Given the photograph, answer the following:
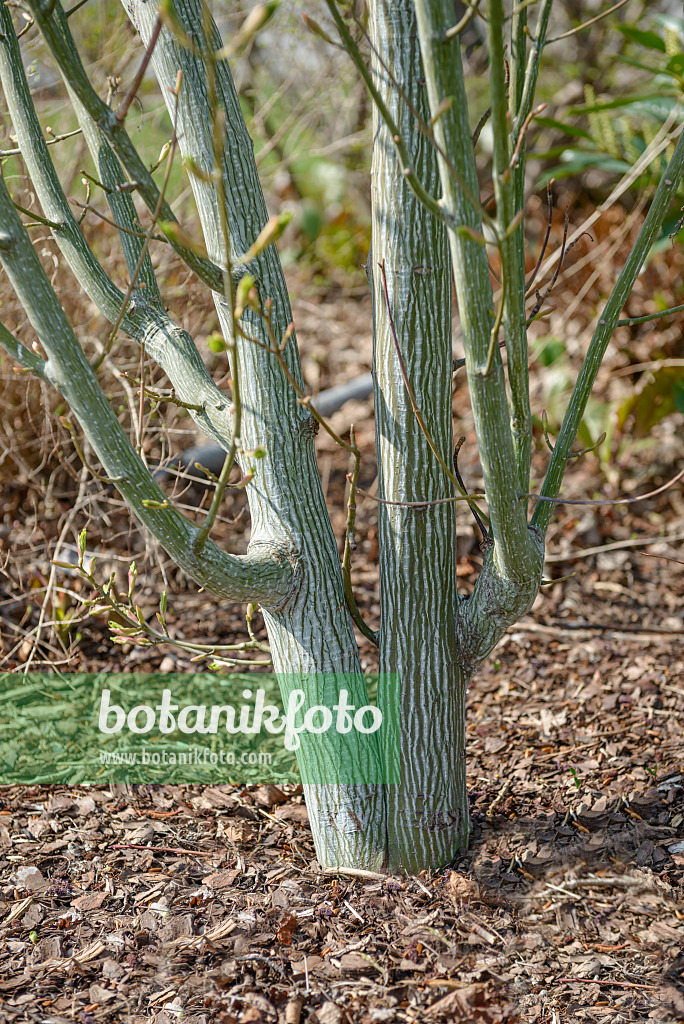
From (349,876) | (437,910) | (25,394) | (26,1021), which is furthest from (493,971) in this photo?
(25,394)

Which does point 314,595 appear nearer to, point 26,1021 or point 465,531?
point 26,1021

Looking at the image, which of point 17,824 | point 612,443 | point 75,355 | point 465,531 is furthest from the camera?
point 612,443

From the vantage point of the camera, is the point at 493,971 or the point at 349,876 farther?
the point at 349,876

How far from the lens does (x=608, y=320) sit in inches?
55.3

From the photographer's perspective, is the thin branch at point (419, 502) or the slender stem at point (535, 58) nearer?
the slender stem at point (535, 58)

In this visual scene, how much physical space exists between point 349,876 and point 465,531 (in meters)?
1.71

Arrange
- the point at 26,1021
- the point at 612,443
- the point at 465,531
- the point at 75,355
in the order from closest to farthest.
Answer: the point at 75,355
the point at 26,1021
the point at 465,531
the point at 612,443

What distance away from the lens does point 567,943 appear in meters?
1.52

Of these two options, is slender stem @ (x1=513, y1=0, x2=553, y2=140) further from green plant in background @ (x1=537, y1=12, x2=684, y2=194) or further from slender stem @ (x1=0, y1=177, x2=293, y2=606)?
green plant in background @ (x1=537, y1=12, x2=684, y2=194)

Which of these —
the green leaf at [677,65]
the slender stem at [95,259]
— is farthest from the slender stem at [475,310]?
the green leaf at [677,65]

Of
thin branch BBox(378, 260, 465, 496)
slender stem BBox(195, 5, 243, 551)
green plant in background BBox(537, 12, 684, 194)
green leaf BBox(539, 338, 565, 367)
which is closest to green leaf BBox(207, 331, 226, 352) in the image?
slender stem BBox(195, 5, 243, 551)

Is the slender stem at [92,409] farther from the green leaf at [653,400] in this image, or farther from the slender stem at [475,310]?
the green leaf at [653,400]

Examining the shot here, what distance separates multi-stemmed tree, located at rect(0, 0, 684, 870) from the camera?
1.15 m

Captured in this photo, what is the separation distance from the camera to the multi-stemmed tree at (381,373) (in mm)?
1152
